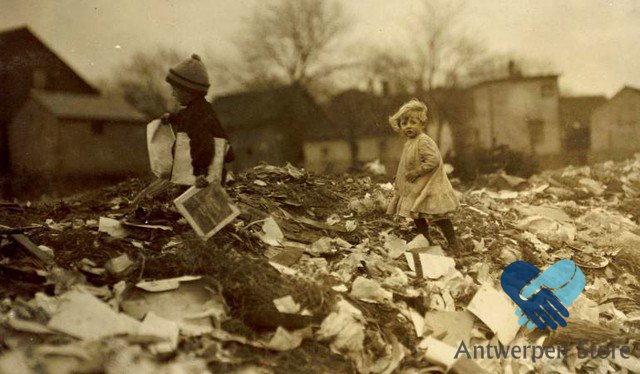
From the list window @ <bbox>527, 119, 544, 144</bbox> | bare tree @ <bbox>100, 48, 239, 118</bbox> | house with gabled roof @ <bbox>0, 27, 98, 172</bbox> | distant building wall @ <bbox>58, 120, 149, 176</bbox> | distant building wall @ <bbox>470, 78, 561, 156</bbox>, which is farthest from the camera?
window @ <bbox>527, 119, 544, 144</bbox>

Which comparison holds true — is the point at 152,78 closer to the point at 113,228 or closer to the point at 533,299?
the point at 113,228

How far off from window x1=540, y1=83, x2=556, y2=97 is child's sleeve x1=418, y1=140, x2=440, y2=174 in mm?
16013

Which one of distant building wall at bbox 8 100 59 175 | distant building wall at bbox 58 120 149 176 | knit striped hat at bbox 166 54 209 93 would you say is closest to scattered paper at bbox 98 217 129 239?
knit striped hat at bbox 166 54 209 93

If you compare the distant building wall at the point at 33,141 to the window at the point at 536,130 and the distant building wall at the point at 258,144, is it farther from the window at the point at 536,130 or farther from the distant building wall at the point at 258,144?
the window at the point at 536,130

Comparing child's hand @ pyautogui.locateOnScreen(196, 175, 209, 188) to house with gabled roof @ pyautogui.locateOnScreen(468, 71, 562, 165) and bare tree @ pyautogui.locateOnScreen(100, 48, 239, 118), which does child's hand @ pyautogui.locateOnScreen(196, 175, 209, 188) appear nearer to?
bare tree @ pyautogui.locateOnScreen(100, 48, 239, 118)

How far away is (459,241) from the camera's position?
4668 mm

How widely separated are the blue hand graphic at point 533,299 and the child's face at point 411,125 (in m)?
1.47

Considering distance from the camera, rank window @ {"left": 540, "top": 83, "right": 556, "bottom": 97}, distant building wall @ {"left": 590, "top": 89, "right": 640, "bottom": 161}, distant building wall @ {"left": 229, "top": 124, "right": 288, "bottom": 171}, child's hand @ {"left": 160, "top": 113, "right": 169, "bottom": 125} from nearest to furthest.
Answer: child's hand @ {"left": 160, "top": 113, "right": 169, "bottom": 125} → distant building wall @ {"left": 590, "top": 89, "right": 640, "bottom": 161} → distant building wall @ {"left": 229, "top": 124, "right": 288, "bottom": 171} → window @ {"left": 540, "top": 83, "right": 556, "bottom": 97}

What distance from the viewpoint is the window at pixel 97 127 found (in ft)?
33.3

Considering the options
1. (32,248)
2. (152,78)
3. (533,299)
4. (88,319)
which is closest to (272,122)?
(152,78)

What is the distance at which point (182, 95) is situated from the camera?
3.79 m

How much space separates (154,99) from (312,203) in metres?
8.83

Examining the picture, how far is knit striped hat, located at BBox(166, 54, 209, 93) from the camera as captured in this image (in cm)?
369

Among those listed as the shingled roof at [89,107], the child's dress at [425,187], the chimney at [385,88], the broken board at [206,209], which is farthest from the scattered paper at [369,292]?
the chimney at [385,88]
